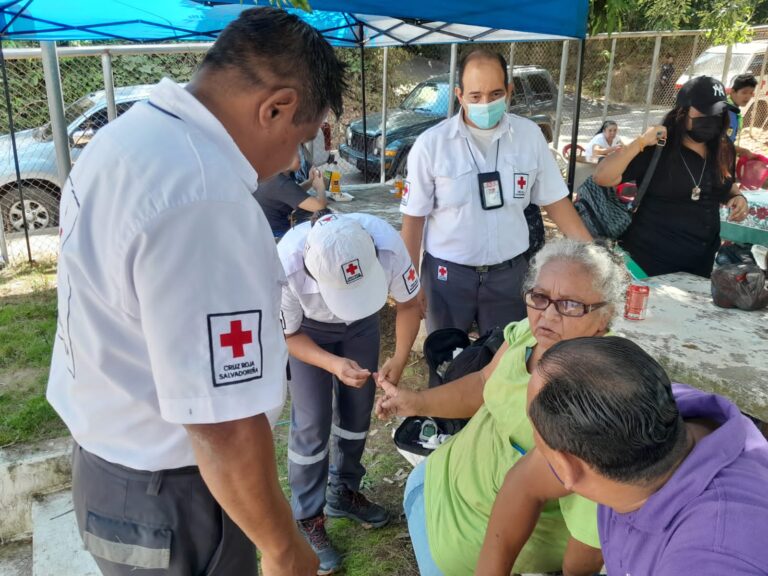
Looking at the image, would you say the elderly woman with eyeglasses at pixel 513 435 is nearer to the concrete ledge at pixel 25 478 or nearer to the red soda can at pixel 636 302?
the red soda can at pixel 636 302

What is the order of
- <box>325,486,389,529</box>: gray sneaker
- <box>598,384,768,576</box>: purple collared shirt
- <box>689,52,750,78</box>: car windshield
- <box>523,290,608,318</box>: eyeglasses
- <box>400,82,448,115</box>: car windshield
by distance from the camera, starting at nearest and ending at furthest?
<box>598,384,768,576</box>: purple collared shirt → <box>523,290,608,318</box>: eyeglasses → <box>325,486,389,529</box>: gray sneaker → <box>400,82,448,115</box>: car windshield → <box>689,52,750,78</box>: car windshield

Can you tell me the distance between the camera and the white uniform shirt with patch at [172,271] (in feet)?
3.25

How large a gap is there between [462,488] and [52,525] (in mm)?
2121

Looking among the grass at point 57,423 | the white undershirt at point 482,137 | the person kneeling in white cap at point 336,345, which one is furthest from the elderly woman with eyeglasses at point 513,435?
the white undershirt at point 482,137

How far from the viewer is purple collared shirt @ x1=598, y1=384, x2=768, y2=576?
3.08ft

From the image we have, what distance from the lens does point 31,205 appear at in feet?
21.7

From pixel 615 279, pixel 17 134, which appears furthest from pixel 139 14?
pixel 615 279

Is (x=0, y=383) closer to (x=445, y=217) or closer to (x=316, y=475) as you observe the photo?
(x=316, y=475)

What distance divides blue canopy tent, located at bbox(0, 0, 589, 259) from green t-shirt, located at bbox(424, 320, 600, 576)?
2420 mm

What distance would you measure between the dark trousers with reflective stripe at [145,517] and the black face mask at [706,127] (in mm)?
2828

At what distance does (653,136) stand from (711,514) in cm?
247

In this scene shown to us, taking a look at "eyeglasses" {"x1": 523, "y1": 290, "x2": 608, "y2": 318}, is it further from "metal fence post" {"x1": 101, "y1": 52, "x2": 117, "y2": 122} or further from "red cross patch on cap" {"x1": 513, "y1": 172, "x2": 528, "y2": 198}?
"metal fence post" {"x1": 101, "y1": 52, "x2": 117, "y2": 122}

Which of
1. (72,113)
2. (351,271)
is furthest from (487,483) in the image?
(72,113)

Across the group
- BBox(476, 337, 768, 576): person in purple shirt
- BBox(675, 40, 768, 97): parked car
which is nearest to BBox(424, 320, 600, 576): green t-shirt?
BBox(476, 337, 768, 576): person in purple shirt
